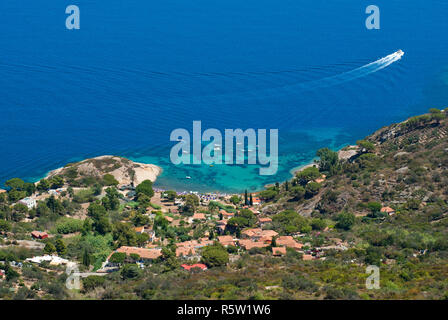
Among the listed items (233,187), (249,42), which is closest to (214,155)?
(233,187)

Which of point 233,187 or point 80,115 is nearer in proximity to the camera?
point 233,187

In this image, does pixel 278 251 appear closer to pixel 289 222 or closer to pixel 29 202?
pixel 289 222

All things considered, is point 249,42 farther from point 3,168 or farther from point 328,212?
point 328,212

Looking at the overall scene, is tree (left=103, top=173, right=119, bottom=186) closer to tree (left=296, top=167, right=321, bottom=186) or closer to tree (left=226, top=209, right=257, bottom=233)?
tree (left=226, top=209, right=257, bottom=233)

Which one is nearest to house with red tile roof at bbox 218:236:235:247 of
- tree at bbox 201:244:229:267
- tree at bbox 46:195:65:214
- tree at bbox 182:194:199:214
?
tree at bbox 201:244:229:267

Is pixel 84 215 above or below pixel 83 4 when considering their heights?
below

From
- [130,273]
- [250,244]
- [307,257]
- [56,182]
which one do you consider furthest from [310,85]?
[130,273]

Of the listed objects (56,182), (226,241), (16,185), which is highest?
(56,182)

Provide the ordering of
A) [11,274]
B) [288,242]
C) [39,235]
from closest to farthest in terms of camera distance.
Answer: [11,274], [288,242], [39,235]
